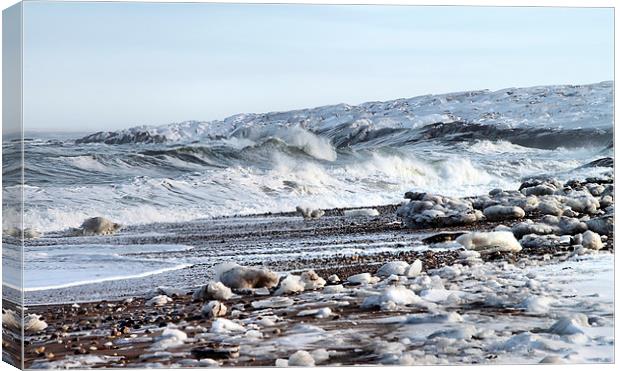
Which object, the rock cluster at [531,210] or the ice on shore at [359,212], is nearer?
the ice on shore at [359,212]

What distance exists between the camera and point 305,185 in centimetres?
888

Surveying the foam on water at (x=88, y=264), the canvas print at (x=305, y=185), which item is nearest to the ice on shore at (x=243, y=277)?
the canvas print at (x=305, y=185)

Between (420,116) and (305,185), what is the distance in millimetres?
1008

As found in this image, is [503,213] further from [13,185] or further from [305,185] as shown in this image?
[13,185]

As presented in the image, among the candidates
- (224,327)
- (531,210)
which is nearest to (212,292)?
(224,327)

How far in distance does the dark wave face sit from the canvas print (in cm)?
2

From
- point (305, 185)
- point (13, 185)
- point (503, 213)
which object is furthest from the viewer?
point (503, 213)

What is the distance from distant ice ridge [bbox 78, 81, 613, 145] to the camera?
28.7 ft

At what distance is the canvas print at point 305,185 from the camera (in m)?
8.21

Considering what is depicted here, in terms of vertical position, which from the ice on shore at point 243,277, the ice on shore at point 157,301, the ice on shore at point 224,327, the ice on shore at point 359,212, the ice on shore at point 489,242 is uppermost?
the ice on shore at point 359,212

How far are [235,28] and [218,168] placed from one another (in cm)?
95

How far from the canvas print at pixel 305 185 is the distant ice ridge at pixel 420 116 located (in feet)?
0.05

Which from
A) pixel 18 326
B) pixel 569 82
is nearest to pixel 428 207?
pixel 569 82

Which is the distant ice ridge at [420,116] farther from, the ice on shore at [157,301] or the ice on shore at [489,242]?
the ice on shore at [157,301]
